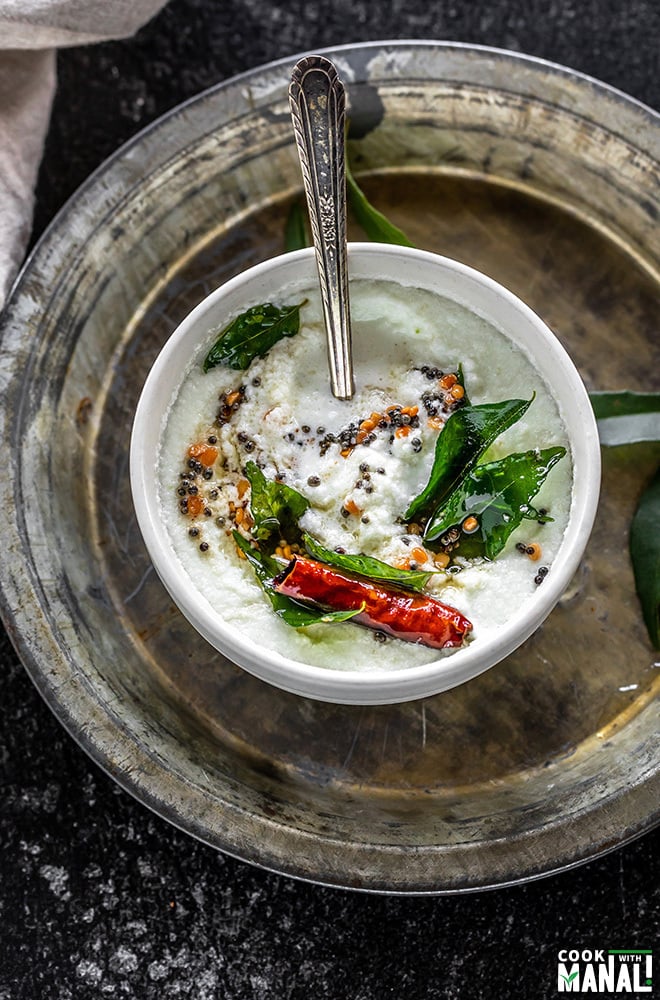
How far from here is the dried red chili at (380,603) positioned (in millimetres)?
1029

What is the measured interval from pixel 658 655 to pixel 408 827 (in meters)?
→ 0.36

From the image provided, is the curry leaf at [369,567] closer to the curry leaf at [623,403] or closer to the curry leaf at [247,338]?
the curry leaf at [247,338]

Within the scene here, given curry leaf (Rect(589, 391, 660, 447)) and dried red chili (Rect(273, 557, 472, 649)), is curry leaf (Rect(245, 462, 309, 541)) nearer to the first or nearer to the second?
dried red chili (Rect(273, 557, 472, 649))

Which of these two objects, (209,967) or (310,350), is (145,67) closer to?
(310,350)

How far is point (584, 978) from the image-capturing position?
4.33 ft

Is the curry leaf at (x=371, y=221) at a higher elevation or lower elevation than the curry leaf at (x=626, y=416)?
higher

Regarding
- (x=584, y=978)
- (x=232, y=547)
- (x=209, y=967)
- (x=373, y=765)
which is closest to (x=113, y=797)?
(x=209, y=967)

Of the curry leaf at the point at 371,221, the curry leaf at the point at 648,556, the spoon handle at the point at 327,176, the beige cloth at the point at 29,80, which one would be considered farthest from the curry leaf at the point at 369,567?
the beige cloth at the point at 29,80

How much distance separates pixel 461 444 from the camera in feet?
3.59

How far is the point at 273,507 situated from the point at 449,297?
0.31m

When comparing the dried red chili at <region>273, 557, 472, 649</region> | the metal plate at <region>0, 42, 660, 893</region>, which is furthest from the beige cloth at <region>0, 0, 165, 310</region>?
the dried red chili at <region>273, 557, 472, 649</region>

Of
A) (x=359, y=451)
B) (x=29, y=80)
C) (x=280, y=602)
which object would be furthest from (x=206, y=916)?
(x=29, y=80)

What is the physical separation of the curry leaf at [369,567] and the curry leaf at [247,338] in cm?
21

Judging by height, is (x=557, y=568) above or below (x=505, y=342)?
below
